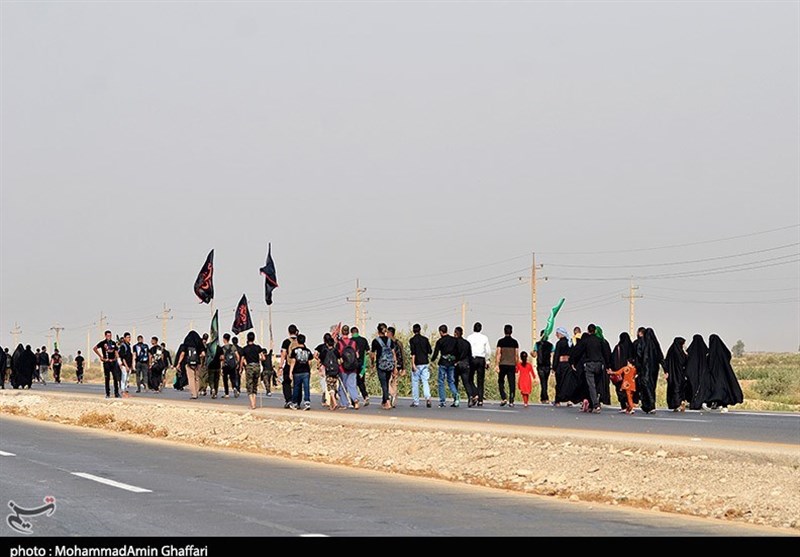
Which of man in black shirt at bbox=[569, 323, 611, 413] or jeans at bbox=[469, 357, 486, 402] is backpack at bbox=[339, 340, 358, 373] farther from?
man in black shirt at bbox=[569, 323, 611, 413]

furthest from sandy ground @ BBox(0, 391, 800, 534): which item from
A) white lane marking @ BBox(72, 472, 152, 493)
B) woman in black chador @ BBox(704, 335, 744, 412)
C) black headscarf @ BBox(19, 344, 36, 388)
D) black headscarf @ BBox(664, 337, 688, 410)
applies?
black headscarf @ BBox(19, 344, 36, 388)

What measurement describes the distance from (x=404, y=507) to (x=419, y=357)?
1675cm

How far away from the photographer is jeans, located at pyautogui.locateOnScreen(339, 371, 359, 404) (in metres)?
28.7

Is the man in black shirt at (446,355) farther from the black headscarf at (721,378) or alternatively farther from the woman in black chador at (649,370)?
the black headscarf at (721,378)

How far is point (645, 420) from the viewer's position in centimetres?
2450

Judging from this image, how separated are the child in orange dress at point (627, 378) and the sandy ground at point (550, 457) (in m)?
6.03

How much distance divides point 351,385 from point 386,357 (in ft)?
3.47

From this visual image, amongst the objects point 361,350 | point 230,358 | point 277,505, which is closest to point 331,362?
point 361,350

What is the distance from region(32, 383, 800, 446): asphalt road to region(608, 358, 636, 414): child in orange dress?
0.45 m

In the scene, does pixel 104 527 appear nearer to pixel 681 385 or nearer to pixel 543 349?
pixel 681 385

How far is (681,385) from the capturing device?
2845 cm
